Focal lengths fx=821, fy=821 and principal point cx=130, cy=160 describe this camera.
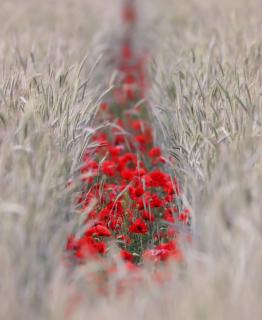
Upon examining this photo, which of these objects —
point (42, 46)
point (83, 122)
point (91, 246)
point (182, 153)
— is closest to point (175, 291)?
point (91, 246)

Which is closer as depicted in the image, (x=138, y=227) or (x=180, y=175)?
(x=138, y=227)

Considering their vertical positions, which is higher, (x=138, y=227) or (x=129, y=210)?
(x=138, y=227)

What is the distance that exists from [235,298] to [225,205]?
1.73ft

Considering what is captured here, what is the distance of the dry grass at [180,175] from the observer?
249 centimetres

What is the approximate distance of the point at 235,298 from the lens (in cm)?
243

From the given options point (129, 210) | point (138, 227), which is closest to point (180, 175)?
point (129, 210)

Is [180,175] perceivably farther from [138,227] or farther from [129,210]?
[138,227]

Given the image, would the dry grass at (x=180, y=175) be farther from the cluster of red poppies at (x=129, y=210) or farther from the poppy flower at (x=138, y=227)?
the poppy flower at (x=138, y=227)

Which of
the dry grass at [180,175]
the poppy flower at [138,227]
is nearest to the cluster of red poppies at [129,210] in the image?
the poppy flower at [138,227]

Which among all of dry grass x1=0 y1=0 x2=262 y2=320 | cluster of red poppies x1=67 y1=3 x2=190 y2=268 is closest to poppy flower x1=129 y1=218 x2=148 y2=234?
Answer: cluster of red poppies x1=67 y1=3 x2=190 y2=268

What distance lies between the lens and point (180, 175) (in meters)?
3.94

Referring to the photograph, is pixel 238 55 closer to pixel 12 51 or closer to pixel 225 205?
pixel 12 51

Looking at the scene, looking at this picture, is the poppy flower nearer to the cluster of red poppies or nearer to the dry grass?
the cluster of red poppies

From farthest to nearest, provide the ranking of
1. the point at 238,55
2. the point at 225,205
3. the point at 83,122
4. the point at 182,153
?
the point at 238,55 → the point at 83,122 → the point at 182,153 → the point at 225,205
